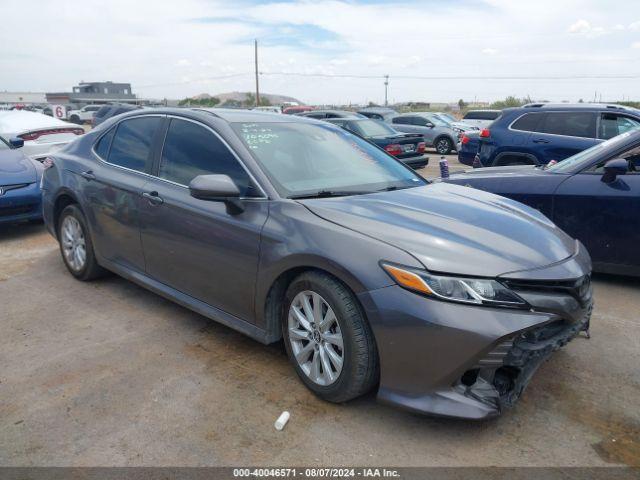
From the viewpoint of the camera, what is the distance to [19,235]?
6750mm

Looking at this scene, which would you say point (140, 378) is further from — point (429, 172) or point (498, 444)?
point (429, 172)

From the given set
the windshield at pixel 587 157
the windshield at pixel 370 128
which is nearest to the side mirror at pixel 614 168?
the windshield at pixel 587 157

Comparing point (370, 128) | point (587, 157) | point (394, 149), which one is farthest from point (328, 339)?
point (370, 128)

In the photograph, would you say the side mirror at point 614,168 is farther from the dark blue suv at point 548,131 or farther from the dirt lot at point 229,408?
the dark blue suv at point 548,131

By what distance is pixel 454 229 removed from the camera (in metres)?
2.80

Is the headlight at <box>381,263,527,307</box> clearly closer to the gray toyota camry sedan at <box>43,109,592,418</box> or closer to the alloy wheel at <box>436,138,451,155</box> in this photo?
the gray toyota camry sedan at <box>43,109,592,418</box>

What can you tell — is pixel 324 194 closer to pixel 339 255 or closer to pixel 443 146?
pixel 339 255

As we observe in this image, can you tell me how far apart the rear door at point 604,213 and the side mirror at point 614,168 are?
0.20 ft

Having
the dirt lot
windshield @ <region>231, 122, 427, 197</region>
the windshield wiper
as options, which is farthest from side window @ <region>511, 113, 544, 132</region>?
the windshield wiper

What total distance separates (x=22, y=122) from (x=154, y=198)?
7.14m

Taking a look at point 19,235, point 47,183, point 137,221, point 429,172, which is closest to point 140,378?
point 137,221

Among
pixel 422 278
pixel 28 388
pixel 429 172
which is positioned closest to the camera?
pixel 422 278

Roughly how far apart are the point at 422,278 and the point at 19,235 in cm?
608

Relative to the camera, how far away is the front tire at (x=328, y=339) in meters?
2.63
